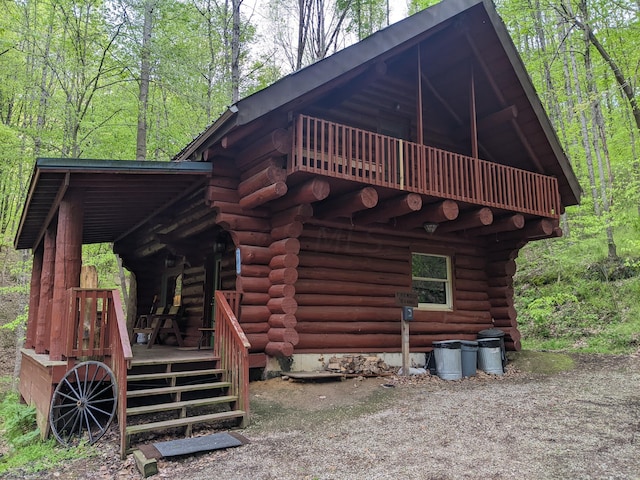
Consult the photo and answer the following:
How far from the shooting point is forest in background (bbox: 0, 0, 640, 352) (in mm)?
14156

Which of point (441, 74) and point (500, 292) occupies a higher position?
point (441, 74)

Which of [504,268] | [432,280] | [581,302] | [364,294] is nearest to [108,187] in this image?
[364,294]

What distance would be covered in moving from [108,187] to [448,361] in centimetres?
736

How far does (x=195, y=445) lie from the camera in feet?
16.4

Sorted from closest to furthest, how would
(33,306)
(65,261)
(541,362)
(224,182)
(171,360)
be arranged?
(171,360)
(65,261)
(224,182)
(541,362)
(33,306)

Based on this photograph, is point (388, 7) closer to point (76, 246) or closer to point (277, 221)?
point (277, 221)

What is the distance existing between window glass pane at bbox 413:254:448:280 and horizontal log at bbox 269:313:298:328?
12.5 ft

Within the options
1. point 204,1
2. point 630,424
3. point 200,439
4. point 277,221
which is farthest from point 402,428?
point 204,1

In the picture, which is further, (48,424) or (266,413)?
(266,413)

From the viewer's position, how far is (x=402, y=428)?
5.58 metres

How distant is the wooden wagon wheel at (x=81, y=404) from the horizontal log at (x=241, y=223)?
3103 millimetres

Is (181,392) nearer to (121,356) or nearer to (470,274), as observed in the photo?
(121,356)

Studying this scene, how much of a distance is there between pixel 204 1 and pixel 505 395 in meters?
18.3

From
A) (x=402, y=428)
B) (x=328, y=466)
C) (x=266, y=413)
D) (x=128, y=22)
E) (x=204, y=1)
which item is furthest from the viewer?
(x=204, y=1)
